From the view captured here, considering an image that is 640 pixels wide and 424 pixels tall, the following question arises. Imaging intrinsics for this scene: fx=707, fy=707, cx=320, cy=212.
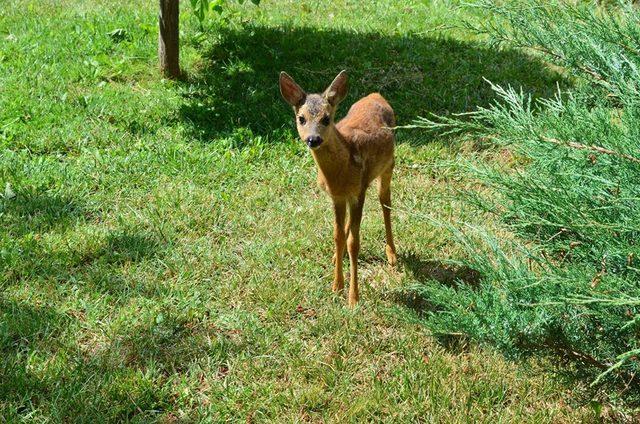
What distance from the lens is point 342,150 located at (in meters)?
4.47

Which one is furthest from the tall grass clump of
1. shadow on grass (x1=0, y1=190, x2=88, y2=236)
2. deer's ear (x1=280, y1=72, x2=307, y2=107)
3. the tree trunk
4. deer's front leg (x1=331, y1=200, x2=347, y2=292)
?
the tree trunk

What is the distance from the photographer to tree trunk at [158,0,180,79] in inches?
290

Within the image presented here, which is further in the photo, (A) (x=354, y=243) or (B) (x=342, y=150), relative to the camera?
(A) (x=354, y=243)

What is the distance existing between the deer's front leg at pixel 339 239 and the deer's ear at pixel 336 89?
66 centimetres

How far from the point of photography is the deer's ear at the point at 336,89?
452 cm

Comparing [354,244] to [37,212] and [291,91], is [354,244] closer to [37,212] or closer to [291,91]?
[291,91]

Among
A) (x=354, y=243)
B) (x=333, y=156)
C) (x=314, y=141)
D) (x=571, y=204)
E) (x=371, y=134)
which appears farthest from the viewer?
(x=371, y=134)

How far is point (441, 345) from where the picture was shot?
425 centimetres

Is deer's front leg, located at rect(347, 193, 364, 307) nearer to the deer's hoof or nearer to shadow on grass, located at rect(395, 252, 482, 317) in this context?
the deer's hoof

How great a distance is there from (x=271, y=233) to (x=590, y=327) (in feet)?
8.95

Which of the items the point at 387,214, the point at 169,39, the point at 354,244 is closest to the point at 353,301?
the point at 354,244

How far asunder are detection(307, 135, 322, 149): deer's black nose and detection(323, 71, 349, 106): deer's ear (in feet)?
1.38

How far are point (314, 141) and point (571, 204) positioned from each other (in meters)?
1.82

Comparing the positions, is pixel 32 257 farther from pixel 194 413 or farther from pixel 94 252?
pixel 194 413
